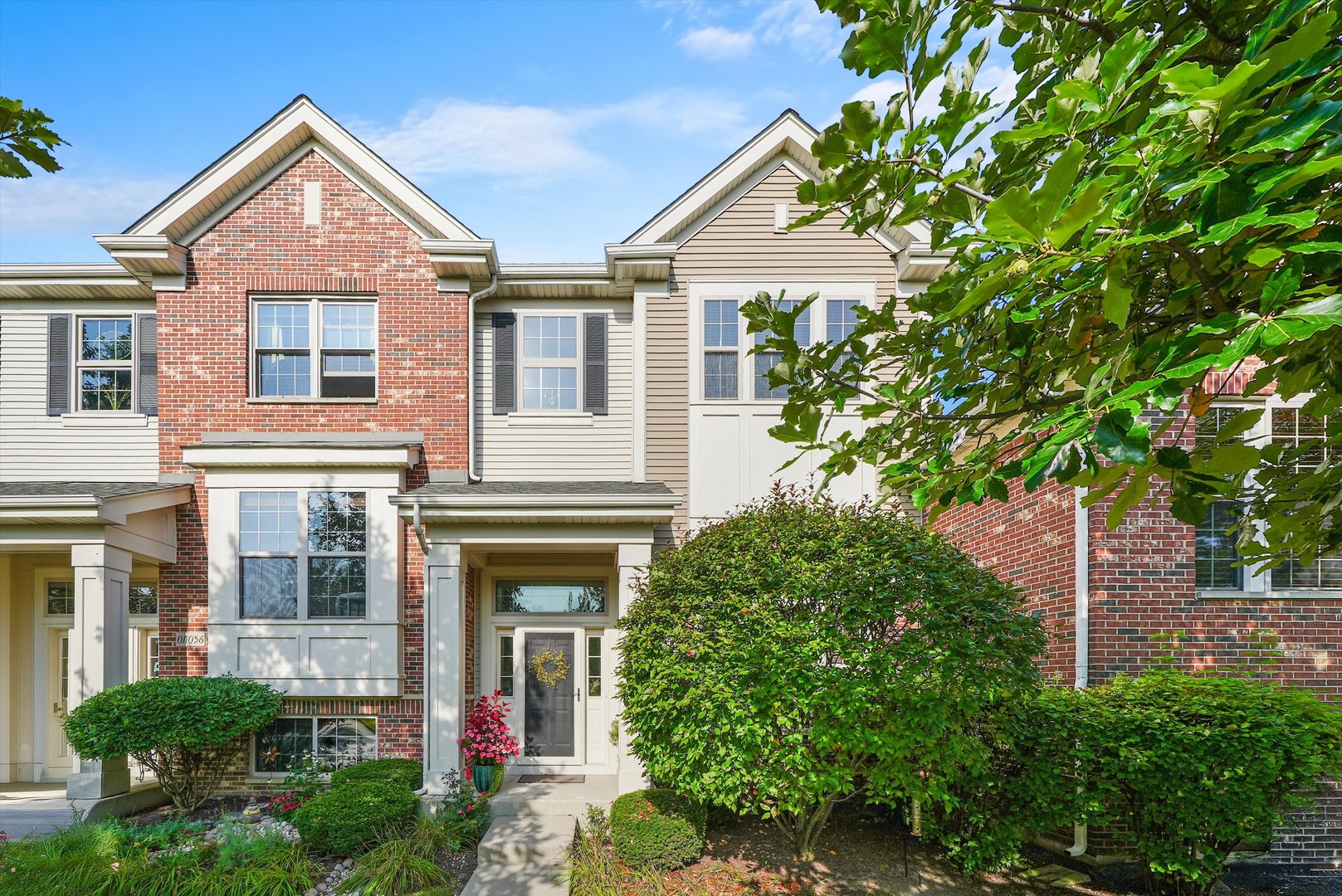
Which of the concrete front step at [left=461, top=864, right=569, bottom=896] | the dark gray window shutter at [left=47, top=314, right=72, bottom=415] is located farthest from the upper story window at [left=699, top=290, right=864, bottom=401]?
the dark gray window shutter at [left=47, top=314, right=72, bottom=415]

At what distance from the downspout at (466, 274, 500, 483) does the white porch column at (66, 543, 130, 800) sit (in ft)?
14.0

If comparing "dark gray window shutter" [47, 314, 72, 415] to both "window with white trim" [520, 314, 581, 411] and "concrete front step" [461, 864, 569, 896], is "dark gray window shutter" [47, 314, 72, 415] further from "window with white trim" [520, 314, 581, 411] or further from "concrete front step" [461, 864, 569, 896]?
"concrete front step" [461, 864, 569, 896]

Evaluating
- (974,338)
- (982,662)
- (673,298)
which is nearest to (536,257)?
(673,298)

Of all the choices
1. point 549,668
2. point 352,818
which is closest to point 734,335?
point 549,668

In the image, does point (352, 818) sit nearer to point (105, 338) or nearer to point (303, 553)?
point (303, 553)

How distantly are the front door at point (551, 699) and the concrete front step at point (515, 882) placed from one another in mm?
3438

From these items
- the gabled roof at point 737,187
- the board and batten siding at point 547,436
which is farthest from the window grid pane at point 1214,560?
the board and batten siding at point 547,436

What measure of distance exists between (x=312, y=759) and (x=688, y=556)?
18.8 ft

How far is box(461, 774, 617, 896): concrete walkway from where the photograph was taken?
310 inches

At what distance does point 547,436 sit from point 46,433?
6815 millimetres

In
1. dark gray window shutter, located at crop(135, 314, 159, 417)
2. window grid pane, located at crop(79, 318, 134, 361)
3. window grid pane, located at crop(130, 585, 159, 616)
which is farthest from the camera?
window grid pane, located at crop(130, 585, 159, 616)

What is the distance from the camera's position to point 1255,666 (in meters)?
8.52

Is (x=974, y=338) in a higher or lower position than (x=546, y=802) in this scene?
higher

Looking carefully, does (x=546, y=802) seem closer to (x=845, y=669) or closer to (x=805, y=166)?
(x=845, y=669)
